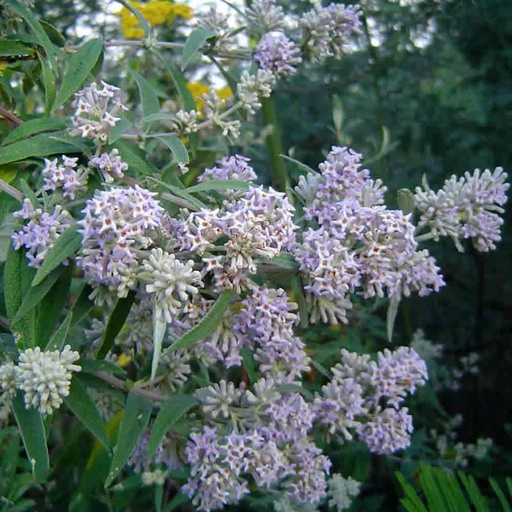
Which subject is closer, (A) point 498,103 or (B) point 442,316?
(A) point 498,103

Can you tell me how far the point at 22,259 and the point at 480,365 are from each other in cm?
175

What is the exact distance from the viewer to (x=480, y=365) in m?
2.38

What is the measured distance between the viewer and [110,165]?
3.28ft

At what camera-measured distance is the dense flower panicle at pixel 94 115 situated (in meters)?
1.03

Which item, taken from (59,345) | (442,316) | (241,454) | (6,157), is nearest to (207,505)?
(241,454)

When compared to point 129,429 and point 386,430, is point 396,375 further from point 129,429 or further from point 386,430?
point 129,429

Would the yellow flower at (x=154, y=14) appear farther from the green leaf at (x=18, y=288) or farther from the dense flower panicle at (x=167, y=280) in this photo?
the dense flower panicle at (x=167, y=280)

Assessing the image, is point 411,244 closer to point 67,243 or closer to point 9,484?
point 67,243

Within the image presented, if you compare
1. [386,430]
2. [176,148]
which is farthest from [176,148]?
[386,430]

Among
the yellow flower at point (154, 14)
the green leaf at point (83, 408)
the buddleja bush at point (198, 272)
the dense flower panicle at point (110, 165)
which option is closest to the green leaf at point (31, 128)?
the buddleja bush at point (198, 272)

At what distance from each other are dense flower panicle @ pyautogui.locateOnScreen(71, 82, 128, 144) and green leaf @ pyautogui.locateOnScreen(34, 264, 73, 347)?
0.20 m

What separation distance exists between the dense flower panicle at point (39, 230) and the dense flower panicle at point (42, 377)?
4.5 inches

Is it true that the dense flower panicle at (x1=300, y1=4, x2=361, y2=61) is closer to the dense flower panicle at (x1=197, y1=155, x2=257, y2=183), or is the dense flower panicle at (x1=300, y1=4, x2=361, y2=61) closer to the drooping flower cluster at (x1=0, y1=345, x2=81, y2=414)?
the dense flower panicle at (x1=197, y1=155, x2=257, y2=183)

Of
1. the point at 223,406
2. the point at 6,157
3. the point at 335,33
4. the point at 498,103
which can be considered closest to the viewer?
the point at 6,157
